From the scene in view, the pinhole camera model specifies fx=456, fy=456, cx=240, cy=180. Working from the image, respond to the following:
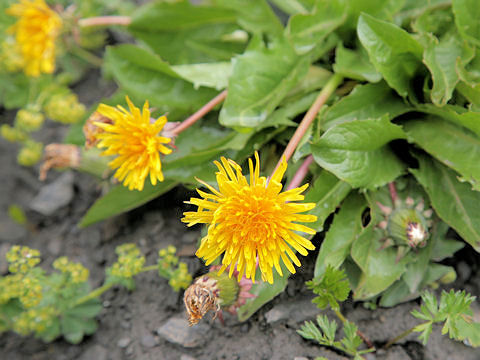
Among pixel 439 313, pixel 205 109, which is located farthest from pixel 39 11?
pixel 439 313

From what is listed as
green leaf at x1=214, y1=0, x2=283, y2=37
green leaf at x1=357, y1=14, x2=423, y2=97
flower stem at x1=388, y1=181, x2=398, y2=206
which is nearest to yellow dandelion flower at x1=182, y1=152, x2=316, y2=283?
flower stem at x1=388, y1=181, x2=398, y2=206

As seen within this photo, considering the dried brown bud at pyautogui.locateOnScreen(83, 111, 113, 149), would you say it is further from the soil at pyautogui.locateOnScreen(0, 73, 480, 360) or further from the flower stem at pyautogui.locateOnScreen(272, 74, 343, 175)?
the flower stem at pyautogui.locateOnScreen(272, 74, 343, 175)

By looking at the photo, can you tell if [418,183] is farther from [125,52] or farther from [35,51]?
[35,51]

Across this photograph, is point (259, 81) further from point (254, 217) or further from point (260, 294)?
point (260, 294)

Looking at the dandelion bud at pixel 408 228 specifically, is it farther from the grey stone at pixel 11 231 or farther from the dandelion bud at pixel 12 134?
the dandelion bud at pixel 12 134

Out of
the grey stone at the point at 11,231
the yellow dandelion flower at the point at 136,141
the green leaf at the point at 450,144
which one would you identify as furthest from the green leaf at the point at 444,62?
the grey stone at the point at 11,231

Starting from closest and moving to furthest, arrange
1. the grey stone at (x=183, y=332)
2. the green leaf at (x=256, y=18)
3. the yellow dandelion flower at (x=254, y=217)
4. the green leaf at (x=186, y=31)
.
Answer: the yellow dandelion flower at (x=254, y=217) < the grey stone at (x=183, y=332) < the green leaf at (x=256, y=18) < the green leaf at (x=186, y=31)
